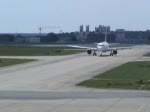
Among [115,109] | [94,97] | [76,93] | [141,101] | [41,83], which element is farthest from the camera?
[41,83]

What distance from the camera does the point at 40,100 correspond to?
23.4 m

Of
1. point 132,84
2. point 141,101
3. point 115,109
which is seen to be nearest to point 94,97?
point 141,101

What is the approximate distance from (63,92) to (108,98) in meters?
3.90

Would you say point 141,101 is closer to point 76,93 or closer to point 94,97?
point 94,97

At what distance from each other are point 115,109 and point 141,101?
3.11m

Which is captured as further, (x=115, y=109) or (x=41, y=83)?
(x=41, y=83)

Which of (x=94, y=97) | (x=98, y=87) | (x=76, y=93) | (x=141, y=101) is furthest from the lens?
(x=98, y=87)

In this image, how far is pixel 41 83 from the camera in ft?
111

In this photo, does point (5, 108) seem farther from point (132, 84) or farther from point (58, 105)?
point (132, 84)

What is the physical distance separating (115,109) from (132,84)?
1180 centimetres

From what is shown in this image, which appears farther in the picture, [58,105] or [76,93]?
[76,93]

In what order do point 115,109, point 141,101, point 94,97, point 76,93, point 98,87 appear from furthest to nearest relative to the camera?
point 98,87 → point 76,93 → point 94,97 → point 141,101 → point 115,109

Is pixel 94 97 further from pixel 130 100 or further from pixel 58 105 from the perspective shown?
pixel 58 105

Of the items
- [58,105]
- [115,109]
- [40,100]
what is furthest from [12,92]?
[115,109]
